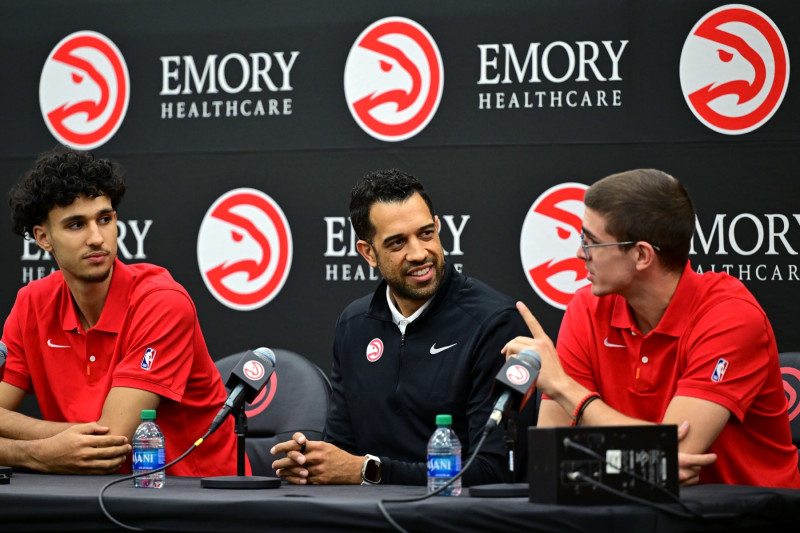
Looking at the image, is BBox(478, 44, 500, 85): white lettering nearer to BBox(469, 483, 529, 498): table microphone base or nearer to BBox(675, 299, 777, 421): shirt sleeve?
BBox(675, 299, 777, 421): shirt sleeve

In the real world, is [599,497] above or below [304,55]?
below

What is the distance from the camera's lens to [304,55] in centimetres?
353

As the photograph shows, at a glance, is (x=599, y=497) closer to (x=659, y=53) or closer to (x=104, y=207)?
(x=104, y=207)

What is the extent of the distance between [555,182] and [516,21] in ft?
1.84

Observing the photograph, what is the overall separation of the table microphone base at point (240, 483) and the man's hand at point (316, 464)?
0.14 m

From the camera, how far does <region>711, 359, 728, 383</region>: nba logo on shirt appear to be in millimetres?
2113

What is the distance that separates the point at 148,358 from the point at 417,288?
0.72 metres

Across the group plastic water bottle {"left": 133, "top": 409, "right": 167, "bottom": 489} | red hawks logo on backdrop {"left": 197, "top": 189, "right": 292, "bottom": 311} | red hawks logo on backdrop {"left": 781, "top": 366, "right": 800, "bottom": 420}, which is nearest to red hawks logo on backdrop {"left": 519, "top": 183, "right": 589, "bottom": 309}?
red hawks logo on backdrop {"left": 781, "top": 366, "right": 800, "bottom": 420}

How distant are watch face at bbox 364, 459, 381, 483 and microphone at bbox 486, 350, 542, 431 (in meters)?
0.53

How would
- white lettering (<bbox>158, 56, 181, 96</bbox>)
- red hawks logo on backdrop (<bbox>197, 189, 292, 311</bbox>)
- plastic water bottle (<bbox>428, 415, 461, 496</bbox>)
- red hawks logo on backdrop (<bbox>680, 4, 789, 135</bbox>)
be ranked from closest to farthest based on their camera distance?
plastic water bottle (<bbox>428, 415, 461, 496</bbox>)
red hawks logo on backdrop (<bbox>680, 4, 789, 135</bbox>)
red hawks logo on backdrop (<bbox>197, 189, 292, 311</bbox>)
white lettering (<bbox>158, 56, 181, 96</bbox>)

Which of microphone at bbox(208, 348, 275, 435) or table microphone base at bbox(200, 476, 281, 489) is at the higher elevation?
microphone at bbox(208, 348, 275, 435)

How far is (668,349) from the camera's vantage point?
7.46 feet

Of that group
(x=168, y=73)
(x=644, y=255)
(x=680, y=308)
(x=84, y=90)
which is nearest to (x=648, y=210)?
(x=644, y=255)

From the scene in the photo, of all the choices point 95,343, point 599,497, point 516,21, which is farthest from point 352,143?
point 599,497
